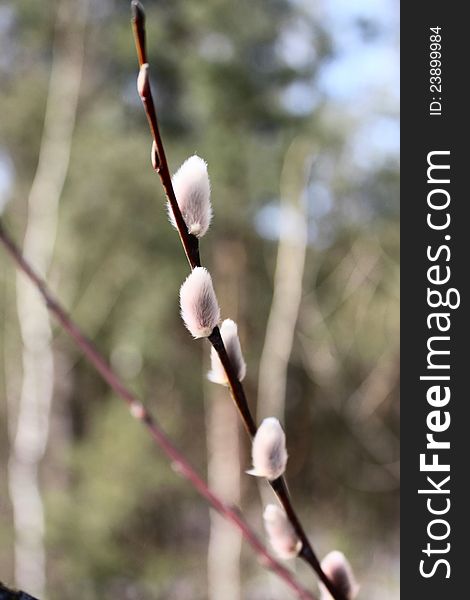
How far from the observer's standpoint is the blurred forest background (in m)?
2.37

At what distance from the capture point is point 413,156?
31.7 inches

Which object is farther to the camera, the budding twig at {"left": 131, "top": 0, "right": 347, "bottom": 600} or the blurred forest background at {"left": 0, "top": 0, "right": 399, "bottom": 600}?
the blurred forest background at {"left": 0, "top": 0, "right": 399, "bottom": 600}

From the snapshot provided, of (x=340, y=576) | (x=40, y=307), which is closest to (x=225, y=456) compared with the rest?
(x=40, y=307)

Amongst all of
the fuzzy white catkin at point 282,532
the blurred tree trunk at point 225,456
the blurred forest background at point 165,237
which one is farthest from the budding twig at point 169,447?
the blurred tree trunk at point 225,456

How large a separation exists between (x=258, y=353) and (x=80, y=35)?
143 centimetres

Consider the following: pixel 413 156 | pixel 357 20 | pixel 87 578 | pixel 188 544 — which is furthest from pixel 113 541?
pixel 413 156

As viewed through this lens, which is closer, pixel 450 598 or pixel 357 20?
pixel 450 598

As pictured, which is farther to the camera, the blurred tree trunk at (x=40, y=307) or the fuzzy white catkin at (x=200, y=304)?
the blurred tree trunk at (x=40, y=307)

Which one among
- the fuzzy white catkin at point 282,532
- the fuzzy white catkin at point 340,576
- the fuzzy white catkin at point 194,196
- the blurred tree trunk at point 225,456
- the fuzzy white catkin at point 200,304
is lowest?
the fuzzy white catkin at point 340,576

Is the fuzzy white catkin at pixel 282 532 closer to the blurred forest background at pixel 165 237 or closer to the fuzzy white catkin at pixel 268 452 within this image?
the fuzzy white catkin at pixel 268 452

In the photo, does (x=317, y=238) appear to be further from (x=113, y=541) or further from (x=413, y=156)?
(x=413, y=156)

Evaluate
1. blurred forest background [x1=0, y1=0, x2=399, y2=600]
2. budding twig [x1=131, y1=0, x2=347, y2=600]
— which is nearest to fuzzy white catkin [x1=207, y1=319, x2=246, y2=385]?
budding twig [x1=131, y1=0, x2=347, y2=600]

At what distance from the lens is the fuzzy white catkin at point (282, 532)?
0.60 feet

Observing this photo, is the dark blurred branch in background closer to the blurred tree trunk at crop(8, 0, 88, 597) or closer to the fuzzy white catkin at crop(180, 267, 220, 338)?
the fuzzy white catkin at crop(180, 267, 220, 338)
